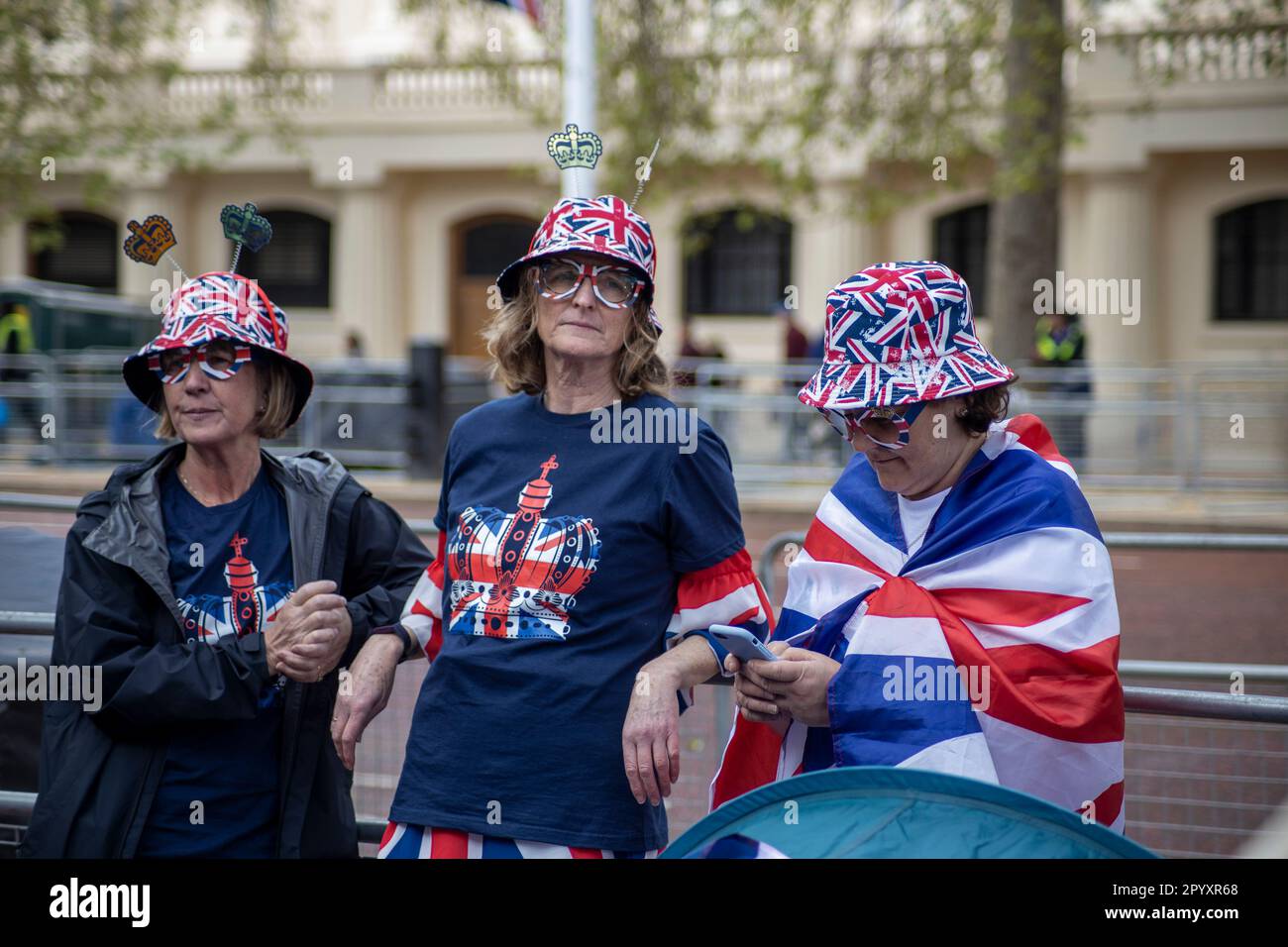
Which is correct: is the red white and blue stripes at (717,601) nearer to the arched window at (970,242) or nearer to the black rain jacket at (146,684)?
the black rain jacket at (146,684)

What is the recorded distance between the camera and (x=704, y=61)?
1809 cm

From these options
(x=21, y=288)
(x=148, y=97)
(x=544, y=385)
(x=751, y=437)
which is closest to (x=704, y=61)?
(x=751, y=437)

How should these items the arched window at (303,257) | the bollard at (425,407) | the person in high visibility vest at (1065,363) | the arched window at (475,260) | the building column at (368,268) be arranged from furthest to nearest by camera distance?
the arched window at (303,257) → the arched window at (475,260) → the building column at (368,268) → the bollard at (425,407) → the person in high visibility vest at (1065,363)

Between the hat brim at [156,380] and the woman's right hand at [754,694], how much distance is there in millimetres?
1257

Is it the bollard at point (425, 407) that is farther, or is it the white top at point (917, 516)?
the bollard at point (425, 407)

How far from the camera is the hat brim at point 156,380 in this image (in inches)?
129

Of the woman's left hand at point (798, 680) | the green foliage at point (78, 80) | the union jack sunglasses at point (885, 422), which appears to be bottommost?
the woman's left hand at point (798, 680)

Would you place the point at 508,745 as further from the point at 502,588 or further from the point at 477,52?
the point at 477,52

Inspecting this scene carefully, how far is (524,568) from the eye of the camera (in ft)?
9.21

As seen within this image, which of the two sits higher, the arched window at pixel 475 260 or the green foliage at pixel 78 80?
the green foliage at pixel 78 80

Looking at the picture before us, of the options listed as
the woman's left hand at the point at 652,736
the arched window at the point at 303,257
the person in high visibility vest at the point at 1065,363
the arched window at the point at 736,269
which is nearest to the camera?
the woman's left hand at the point at 652,736

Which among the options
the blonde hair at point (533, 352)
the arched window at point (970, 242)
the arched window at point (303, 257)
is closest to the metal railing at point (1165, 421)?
the arched window at point (970, 242)

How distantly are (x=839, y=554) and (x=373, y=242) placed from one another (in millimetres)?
25459

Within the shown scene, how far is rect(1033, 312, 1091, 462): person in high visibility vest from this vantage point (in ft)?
46.8
